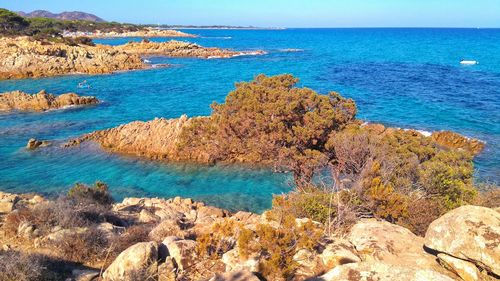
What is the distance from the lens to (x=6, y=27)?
10925cm

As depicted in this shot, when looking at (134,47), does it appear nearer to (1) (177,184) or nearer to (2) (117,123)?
(2) (117,123)

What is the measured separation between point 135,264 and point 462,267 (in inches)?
251

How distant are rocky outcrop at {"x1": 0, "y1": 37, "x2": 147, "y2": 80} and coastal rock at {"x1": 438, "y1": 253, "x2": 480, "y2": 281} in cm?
6821

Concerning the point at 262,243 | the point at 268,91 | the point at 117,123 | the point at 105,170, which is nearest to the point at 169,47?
the point at 117,123

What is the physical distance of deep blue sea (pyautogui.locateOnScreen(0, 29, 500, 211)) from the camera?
22.1 meters

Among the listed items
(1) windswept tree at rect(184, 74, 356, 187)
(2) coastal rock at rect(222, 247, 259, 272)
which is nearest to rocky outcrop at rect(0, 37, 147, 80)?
(1) windswept tree at rect(184, 74, 356, 187)

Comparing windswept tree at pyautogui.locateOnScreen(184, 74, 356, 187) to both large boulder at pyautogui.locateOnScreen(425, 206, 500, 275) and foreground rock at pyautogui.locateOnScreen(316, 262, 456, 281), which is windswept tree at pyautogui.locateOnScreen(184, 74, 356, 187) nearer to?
large boulder at pyautogui.locateOnScreen(425, 206, 500, 275)

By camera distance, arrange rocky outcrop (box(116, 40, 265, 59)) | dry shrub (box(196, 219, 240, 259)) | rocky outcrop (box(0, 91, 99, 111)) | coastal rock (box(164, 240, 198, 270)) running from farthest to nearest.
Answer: rocky outcrop (box(116, 40, 265, 59)), rocky outcrop (box(0, 91, 99, 111)), dry shrub (box(196, 219, 240, 259)), coastal rock (box(164, 240, 198, 270))

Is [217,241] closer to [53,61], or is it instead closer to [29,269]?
[29,269]

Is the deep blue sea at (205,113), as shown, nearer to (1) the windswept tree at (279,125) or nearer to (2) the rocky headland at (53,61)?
(2) the rocky headland at (53,61)

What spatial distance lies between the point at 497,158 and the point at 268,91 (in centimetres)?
1960

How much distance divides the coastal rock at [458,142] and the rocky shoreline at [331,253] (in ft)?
73.0

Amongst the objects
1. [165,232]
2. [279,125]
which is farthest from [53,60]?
[165,232]

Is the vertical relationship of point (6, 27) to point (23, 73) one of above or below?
above
